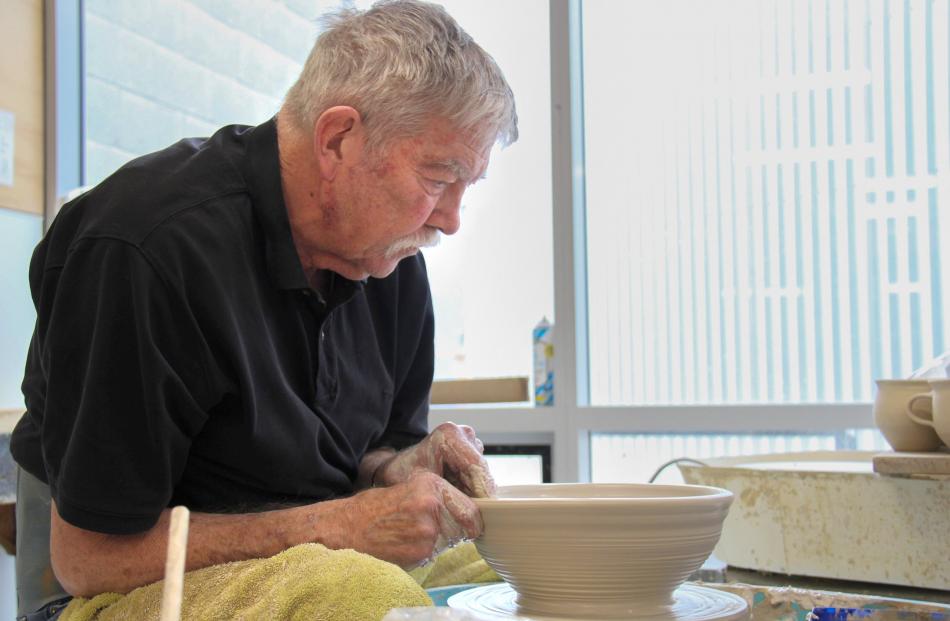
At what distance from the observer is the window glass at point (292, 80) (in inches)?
115

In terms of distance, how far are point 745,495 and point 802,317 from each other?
1132mm

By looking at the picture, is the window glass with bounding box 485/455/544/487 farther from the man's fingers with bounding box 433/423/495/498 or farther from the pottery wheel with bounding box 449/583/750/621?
the pottery wheel with bounding box 449/583/750/621

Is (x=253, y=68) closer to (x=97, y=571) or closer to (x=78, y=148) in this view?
(x=78, y=148)

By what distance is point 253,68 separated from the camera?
3.24m

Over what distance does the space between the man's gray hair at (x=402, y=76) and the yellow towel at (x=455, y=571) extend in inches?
24.3

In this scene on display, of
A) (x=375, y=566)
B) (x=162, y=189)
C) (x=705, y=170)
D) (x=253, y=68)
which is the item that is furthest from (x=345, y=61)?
(x=253, y=68)

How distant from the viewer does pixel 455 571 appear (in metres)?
1.41

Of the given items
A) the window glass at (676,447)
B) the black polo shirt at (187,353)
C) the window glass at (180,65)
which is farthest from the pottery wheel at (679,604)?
the window glass at (180,65)

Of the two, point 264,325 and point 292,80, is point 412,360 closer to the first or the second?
point 264,325

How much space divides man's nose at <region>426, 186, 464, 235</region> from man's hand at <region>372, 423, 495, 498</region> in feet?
0.93

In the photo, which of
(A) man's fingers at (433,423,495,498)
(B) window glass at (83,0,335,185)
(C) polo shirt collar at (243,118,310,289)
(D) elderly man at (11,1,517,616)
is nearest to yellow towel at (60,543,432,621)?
(D) elderly man at (11,1,517,616)

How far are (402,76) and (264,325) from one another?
35 centimetres

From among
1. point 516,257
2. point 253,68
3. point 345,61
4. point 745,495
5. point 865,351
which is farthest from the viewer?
point 253,68

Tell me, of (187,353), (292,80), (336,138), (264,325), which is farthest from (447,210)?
(292,80)
